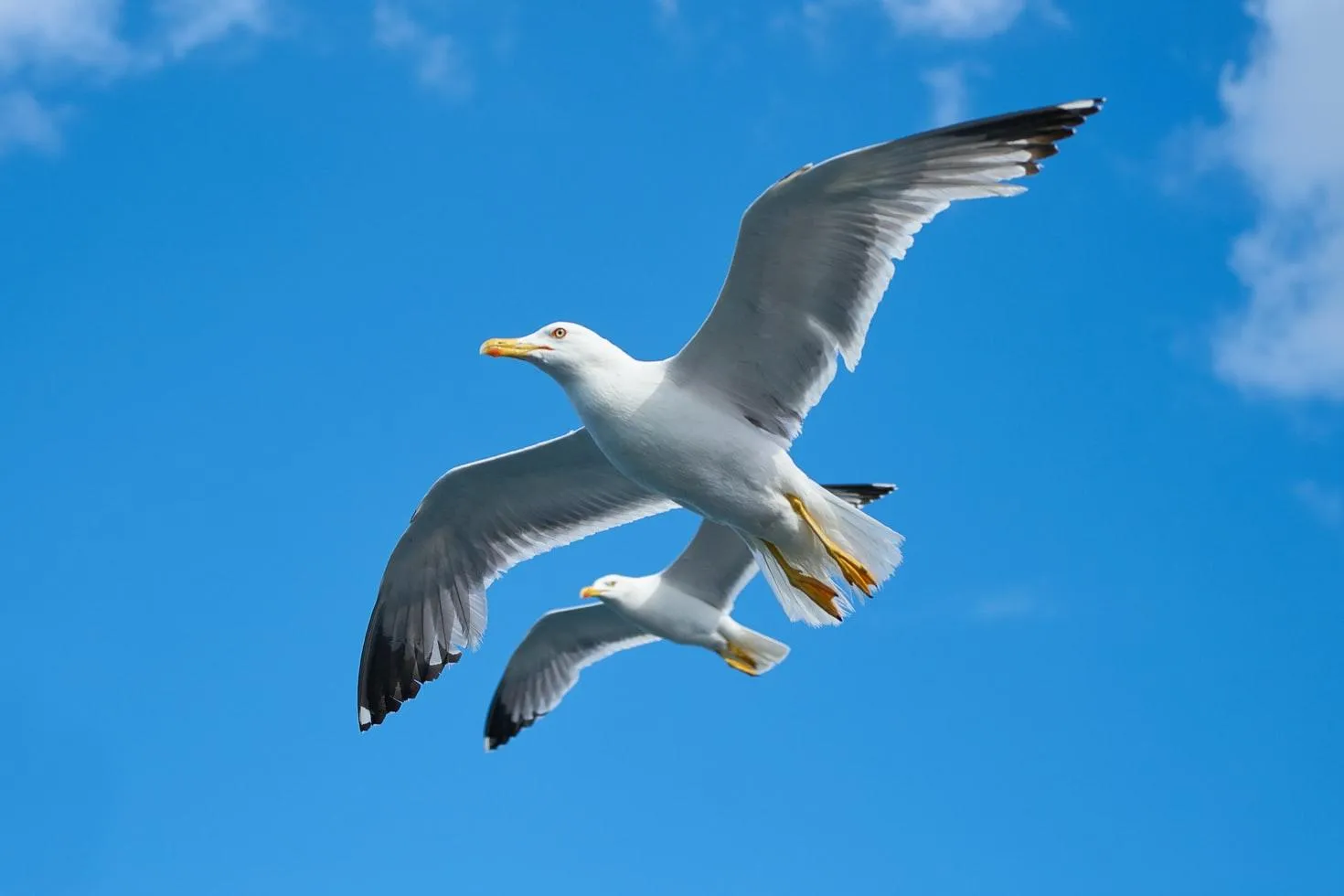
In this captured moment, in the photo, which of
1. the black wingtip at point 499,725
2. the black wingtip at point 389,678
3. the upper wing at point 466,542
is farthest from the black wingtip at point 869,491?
the black wingtip at point 499,725

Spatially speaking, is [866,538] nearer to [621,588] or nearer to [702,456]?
[702,456]

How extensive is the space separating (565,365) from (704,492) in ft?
3.27

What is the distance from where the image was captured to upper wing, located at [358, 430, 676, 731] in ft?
31.7

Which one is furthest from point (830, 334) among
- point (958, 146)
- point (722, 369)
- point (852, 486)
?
point (852, 486)

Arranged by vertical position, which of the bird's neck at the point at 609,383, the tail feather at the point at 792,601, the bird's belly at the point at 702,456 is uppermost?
the bird's neck at the point at 609,383

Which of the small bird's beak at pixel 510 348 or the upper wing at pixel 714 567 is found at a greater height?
the upper wing at pixel 714 567

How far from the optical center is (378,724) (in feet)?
34.0

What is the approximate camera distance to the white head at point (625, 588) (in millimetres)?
11992

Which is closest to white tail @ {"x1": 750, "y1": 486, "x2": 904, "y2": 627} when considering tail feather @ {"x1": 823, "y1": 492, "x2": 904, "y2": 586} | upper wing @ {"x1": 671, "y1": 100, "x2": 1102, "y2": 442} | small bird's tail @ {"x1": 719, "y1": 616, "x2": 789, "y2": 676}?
tail feather @ {"x1": 823, "y1": 492, "x2": 904, "y2": 586}

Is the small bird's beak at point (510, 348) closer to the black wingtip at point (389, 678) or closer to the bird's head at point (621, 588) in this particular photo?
the black wingtip at point (389, 678)

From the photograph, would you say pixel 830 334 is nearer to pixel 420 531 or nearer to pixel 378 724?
pixel 420 531

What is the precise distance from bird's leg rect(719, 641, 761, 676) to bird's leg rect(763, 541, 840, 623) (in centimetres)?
372

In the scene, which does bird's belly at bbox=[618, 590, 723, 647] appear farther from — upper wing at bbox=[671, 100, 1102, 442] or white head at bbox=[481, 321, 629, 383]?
white head at bbox=[481, 321, 629, 383]

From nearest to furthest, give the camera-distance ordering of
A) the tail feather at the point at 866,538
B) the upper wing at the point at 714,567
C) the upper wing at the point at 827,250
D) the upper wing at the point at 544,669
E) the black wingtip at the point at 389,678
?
the upper wing at the point at 827,250, the tail feather at the point at 866,538, the black wingtip at the point at 389,678, the upper wing at the point at 714,567, the upper wing at the point at 544,669
